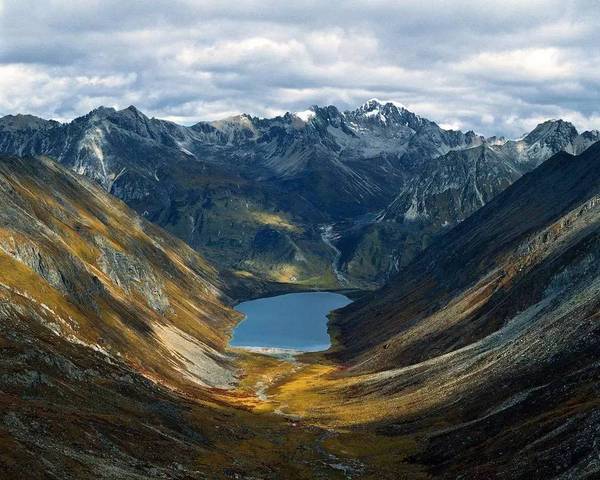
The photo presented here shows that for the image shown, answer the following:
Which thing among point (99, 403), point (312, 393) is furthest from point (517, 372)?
point (312, 393)

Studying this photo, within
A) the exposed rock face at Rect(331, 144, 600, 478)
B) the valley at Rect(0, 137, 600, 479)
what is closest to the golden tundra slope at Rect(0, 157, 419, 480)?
the valley at Rect(0, 137, 600, 479)

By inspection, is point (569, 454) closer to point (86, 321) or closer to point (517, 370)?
point (517, 370)

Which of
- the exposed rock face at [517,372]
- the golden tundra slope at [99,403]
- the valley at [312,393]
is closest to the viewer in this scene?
the exposed rock face at [517,372]

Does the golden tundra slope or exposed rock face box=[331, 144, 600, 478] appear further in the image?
the golden tundra slope

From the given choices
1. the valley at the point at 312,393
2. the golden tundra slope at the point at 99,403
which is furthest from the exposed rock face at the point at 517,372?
the golden tundra slope at the point at 99,403

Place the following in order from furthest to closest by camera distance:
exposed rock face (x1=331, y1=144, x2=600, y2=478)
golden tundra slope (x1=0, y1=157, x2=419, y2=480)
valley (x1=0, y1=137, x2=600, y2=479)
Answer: valley (x1=0, y1=137, x2=600, y2=479)
golden tundra slope (x1=0, y1=157, x2=419, y2=480)
exposed rock face (x1=331, y1=144, x2=600, y2=478)

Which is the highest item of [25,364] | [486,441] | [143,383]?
[143,383]

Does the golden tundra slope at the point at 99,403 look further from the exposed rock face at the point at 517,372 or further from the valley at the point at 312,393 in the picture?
the exposed rock face at the point at 517,372

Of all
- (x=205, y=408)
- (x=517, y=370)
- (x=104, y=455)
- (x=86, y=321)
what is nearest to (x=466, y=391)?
(x=517, y=370)

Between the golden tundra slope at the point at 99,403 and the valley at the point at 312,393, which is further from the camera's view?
the valley at the point at 312,393

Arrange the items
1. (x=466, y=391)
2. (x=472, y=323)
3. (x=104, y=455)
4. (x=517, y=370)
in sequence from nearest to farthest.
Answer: (x=104, y=455), (x=517, y=370), (x=466, y=391), (x=472, y=323)

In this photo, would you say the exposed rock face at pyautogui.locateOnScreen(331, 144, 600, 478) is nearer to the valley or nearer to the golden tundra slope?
the valley
